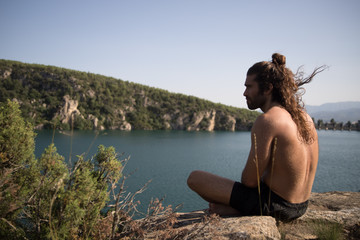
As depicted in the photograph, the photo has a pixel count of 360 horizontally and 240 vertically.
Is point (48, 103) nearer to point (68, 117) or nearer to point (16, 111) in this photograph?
point (68, 117)

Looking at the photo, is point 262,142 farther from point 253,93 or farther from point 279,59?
point 279,59

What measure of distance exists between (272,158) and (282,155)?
0.08m

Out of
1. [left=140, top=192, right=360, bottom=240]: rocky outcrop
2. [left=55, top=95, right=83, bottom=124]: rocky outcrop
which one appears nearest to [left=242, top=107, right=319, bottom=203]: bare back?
[left=140, top=192, right=360, bottom=240]: rocky outcrop

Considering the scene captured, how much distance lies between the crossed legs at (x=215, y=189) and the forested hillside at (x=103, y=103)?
57.3 m

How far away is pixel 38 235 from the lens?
1.90 m

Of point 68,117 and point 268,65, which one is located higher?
point 268,65

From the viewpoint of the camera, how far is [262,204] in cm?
207

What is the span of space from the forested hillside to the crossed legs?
57.3m

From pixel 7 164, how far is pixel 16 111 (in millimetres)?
661

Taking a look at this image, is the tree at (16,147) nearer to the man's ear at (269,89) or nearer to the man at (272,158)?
the man at (272,158)

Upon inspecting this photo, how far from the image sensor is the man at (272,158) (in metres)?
1.88

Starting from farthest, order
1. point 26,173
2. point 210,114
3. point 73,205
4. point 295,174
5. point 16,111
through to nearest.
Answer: point 210,114 → point 16,111 → point 26,173 → point 295,174 → point 73,205

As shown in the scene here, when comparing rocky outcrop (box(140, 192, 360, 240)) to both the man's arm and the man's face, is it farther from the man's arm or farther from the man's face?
the man's face

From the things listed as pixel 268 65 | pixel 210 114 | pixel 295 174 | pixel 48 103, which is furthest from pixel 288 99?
pixel 210 114
